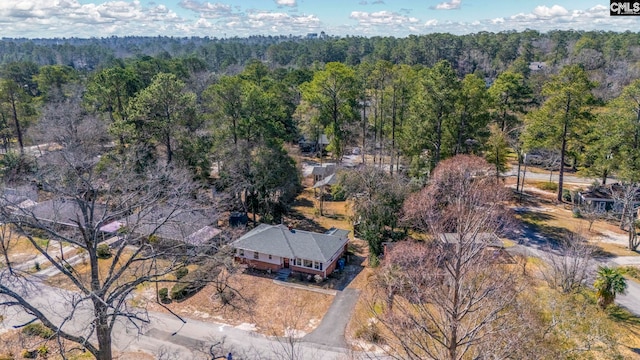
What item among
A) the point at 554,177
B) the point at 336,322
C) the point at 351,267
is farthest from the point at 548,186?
the point at 336,322

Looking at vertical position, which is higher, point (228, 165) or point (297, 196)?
point (228, 165)

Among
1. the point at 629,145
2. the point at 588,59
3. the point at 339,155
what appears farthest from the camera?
the point at 588,59

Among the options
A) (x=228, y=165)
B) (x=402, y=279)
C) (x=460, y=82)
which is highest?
(x=460, y=82)

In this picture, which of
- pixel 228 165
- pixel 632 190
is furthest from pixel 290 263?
pixel 632 190

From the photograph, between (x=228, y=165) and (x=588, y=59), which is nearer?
(x=228, y=165)

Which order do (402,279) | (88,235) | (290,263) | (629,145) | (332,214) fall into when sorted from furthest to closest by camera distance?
1. (332,214)
2. (629,145)
3. (290,263)
4. (402,279)
5. (88,235)

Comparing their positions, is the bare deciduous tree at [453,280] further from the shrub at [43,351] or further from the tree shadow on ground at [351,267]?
the shrub at [43,351]

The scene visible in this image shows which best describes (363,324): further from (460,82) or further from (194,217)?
(460,82)
